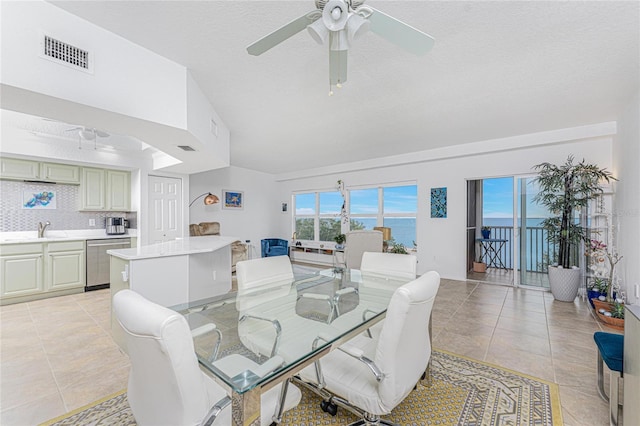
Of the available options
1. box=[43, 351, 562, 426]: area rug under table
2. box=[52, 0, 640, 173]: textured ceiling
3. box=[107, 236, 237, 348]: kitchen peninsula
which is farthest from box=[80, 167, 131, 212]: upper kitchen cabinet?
box=[43, 351, 562, 426]: area rug under table

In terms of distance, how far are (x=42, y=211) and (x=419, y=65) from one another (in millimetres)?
5862

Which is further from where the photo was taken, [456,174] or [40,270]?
[456,174]

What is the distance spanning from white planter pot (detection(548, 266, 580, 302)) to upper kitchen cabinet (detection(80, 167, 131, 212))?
7.08 metres

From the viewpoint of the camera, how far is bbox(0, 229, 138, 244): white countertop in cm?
394

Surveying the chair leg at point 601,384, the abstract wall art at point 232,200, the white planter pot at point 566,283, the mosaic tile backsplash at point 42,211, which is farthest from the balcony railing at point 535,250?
the mosaic tile backsplash at point 42,211

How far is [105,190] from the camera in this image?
187 inches

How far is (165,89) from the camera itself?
92.9 inches

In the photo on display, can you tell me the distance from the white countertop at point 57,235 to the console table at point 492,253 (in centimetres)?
735

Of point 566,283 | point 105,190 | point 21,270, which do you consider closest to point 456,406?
point 566,283

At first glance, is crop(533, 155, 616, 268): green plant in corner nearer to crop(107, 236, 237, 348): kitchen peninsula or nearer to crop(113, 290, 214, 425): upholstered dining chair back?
crop(107, 236, 237, 348): kitchen peninsula

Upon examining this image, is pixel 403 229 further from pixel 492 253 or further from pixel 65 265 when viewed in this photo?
pixel 65 265

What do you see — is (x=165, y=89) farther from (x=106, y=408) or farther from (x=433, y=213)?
(x=433, y=213)

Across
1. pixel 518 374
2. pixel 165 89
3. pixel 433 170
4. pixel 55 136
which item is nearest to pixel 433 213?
pixel 433 170

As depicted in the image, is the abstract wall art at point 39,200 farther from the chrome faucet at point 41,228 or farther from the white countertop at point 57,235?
the white countertop at point 57,235
